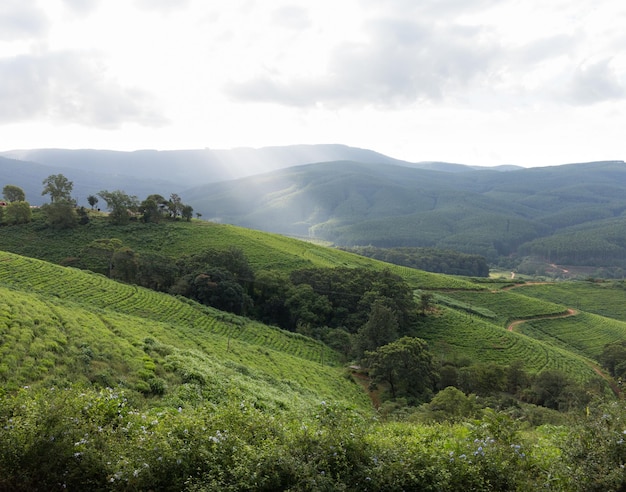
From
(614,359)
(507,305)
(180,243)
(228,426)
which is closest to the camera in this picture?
(228,426)

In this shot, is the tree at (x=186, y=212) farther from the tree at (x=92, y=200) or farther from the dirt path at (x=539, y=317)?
the dirt path at (x=539, y=317)

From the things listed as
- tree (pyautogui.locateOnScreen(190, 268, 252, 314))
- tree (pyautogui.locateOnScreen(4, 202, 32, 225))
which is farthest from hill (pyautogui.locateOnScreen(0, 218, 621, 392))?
tree (pyautogui.locateOnScreen(190, 268, 252, 314))

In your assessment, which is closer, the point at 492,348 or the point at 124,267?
the point at 492,348

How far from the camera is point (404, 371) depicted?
33781 millimetres

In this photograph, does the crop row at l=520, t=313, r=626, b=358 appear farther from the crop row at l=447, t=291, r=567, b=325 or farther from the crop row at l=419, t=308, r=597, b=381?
the crop row at l=419, t=308, r=597, b=381

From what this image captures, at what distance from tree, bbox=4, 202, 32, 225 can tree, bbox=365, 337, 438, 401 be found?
7210cm

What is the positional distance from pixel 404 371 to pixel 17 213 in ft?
247

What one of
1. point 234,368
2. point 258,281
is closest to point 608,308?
point 258,281

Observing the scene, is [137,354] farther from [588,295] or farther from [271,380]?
[588,295]

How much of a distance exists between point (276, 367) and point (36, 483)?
73.0 ft

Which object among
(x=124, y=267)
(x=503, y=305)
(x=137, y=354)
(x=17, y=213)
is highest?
(x=17, y=213)

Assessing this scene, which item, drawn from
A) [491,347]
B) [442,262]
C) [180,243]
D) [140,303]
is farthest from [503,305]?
[442,262]

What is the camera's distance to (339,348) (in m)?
46.7

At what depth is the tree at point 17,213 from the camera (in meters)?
69.4
